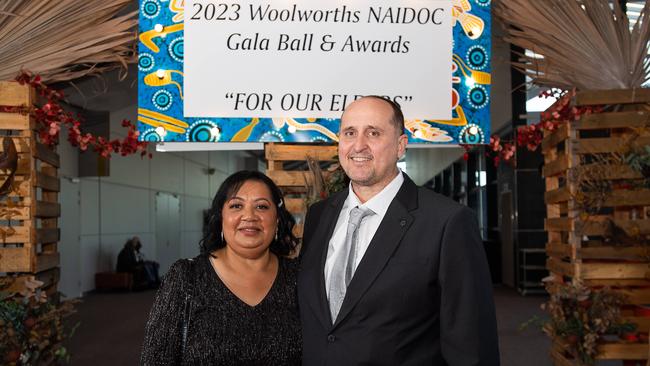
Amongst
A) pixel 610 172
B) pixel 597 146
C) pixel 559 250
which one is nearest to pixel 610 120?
pixel 597 146

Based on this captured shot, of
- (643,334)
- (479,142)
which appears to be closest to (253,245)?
(479,142)

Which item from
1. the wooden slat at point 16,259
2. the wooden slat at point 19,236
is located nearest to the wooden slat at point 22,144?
the wooden slat at point 19,236

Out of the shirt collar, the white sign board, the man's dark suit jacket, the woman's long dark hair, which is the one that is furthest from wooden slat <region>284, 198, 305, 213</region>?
the man's dark suit jacket

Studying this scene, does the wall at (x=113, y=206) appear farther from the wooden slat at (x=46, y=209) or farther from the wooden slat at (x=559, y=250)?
the wooden slat at (x=559, y=250)

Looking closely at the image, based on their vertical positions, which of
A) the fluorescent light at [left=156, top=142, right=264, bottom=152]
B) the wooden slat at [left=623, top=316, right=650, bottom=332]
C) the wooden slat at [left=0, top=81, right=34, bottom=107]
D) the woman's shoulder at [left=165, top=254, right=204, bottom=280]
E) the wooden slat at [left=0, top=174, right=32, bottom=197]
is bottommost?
the wooden slat at [left=623, top=316, right=650, bottom=332]

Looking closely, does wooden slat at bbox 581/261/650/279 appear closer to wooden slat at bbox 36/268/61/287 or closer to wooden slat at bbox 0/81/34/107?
wooden slat at bbox 36/268/61/287

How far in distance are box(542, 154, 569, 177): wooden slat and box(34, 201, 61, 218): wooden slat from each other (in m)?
2.91

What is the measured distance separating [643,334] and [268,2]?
2.80m

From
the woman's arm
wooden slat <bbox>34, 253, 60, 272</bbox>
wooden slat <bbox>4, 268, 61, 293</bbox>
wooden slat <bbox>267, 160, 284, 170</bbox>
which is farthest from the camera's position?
wooden slat <bbox>267, 160, 284, 170</bbox>

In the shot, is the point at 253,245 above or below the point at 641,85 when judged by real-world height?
below

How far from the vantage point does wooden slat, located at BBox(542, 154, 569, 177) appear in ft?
11.7

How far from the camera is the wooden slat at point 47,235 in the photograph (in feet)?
11.3

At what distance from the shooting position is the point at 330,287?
1.89 m

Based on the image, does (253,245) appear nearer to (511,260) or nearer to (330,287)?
(330,287)
